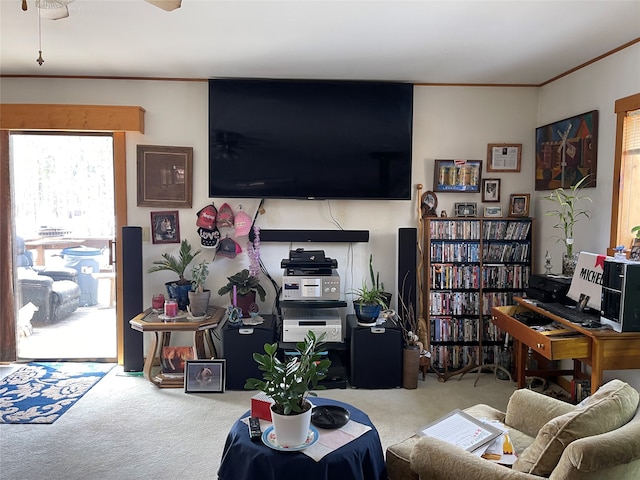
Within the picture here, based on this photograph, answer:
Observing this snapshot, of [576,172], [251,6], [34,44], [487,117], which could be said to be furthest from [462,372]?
[34,44]

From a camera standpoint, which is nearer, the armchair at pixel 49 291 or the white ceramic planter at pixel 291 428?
the white ceramic planter at pixel 291 428

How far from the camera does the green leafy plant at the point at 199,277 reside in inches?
145

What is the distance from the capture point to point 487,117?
13.2 feet

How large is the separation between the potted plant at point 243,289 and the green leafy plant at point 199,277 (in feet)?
0.54

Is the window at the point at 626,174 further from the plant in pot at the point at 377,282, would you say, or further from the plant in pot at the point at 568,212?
the plant in pot at the point at 377,282

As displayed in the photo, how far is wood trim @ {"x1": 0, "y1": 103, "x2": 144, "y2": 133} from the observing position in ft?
12.3

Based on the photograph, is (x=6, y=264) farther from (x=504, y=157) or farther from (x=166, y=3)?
(x=504, y=157)

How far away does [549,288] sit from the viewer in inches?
128

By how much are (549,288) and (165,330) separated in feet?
9.21

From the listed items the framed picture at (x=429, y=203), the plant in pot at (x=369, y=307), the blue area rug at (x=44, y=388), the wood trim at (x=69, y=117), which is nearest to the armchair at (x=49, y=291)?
the blue area rug at (x=44, y=388)

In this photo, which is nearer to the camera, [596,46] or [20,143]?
[596,46]

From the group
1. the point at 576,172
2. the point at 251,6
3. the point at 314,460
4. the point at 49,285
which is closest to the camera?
the point at 314,460

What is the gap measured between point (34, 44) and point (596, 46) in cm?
372

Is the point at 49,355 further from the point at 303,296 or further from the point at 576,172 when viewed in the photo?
the point at 576,172
